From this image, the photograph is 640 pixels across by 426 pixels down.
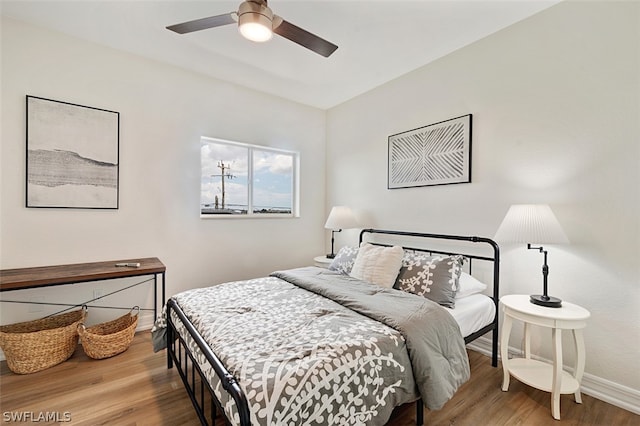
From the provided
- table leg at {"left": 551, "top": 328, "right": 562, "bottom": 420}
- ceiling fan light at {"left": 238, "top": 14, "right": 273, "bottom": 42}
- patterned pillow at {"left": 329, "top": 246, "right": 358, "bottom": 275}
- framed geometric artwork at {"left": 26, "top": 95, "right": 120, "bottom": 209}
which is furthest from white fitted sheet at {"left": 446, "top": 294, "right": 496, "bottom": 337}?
framed geometric artwork at {"left": 26, "top": 95, "right": 120, "bottom": 209}

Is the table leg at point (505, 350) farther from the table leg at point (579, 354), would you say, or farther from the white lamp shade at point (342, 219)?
the white lamp shade at point (342, 219)

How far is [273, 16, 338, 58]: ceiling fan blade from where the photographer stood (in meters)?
1.78

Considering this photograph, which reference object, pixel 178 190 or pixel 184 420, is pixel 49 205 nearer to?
pixel 178 190

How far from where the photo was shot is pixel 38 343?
2.17 metres

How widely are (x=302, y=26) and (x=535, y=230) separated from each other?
244cm

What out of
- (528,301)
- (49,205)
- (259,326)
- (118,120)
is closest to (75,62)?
(118,120)

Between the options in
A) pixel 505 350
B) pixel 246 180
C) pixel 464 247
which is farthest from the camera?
pixel 246 180

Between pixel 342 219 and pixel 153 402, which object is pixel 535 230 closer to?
pixel 342 219

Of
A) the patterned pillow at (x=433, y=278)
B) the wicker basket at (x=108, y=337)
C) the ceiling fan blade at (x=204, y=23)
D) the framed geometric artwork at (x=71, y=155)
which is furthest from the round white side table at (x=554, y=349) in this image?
the framed geometric artwork at (x=71, y=155)

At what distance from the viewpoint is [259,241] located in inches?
150

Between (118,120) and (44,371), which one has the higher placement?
(118,120)

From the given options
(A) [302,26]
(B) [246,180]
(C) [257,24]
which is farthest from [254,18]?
(B) [246,180]

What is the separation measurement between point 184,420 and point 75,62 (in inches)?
124

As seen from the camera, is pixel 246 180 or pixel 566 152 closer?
pixel 566 152
